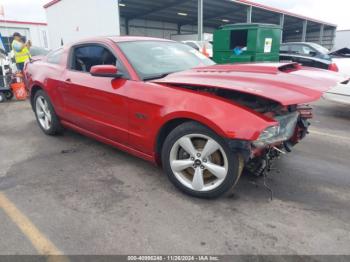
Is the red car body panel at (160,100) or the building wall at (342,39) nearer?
the red car body panel at (160,100)

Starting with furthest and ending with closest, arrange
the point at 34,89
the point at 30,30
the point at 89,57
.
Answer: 1. the point at 30,30
2. the point at 34,89
3. the point at 89,57

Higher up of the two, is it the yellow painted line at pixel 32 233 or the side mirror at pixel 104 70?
the side mirror at pixel 104 70

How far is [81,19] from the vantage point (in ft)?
52.7

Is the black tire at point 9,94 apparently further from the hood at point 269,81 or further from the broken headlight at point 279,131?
the broken headlight at point 279,131

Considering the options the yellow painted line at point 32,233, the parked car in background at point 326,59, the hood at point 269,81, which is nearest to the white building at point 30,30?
the parked car in background at point 326,59

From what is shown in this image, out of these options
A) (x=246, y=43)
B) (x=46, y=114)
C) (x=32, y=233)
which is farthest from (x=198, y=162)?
(x=246, y=43)

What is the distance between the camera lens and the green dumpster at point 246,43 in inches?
361

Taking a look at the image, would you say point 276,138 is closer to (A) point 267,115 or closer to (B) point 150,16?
(A) point 267,115

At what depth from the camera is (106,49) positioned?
3.48 metres

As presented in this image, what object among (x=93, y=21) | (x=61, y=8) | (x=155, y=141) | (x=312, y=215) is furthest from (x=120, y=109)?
(x=61, y=8)

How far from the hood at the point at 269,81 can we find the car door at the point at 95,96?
545mm

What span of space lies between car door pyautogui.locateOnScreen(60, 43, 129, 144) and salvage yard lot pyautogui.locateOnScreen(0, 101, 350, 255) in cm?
46

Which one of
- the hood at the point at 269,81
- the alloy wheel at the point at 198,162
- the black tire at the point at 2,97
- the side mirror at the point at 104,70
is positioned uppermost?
the side mirror at the point at 104,70

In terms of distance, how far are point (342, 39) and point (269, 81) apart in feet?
123
